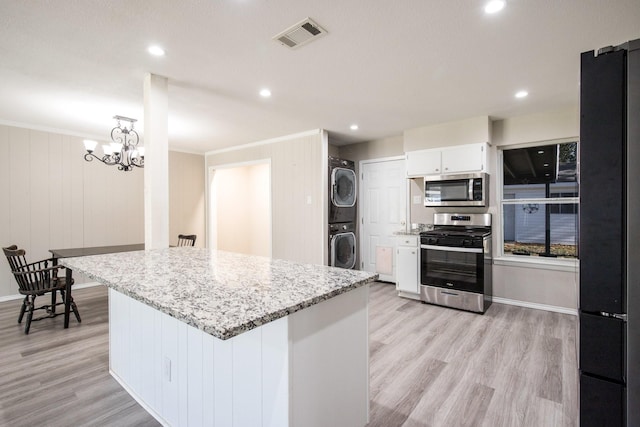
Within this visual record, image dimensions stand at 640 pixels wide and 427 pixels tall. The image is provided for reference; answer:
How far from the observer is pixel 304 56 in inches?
90.4

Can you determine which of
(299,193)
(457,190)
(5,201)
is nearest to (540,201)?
(457,190)

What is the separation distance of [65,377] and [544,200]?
5039 millimetres

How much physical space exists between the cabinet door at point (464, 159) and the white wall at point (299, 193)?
Result: 1.63 meters

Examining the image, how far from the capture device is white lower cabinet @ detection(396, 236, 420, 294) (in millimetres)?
4055

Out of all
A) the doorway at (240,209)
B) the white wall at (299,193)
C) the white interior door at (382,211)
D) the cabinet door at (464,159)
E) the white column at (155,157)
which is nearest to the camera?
the white column at (155,157)

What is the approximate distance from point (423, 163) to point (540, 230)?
1.64 m

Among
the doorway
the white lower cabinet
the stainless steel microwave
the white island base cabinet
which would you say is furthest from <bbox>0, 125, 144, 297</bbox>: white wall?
the stainless steel microwave

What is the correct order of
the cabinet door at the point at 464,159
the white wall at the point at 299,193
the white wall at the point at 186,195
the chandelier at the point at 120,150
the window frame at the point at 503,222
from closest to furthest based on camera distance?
the chandelier at the point at 120,150 < the window frame at the point at 503,222 < the cabinet door at the point at 464,159 < the white wall at the point at 299,193 < the white wall at the point at 186,195

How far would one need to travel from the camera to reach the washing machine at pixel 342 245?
4.52 meters

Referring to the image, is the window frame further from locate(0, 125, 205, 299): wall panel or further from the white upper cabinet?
locate(0, 125, 205, 299): wall panel

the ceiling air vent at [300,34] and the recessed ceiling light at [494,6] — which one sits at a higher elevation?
the ceiling air vent at [300,34]

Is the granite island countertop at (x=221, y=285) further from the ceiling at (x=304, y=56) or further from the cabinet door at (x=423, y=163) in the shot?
the cabinet door at (x=423, y=163)

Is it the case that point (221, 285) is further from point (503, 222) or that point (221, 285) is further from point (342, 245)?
point (503, 222)

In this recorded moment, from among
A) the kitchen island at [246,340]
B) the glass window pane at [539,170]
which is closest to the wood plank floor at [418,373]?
the kitchen island at [246,340]
